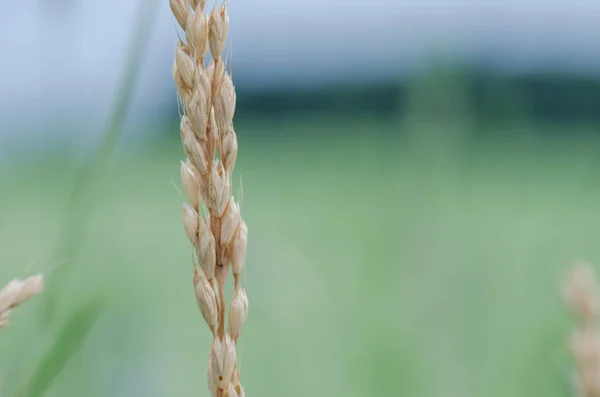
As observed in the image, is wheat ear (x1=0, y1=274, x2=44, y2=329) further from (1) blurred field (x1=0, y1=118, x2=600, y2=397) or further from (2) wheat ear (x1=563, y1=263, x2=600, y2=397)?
(2) wheat ear (x1=563, y1=263, x2=600, y2=397)

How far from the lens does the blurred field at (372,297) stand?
0.82m

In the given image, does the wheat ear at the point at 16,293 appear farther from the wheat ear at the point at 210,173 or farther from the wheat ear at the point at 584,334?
the wheat ear at the point at 584,334

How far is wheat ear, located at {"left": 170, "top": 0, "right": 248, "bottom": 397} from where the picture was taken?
221 millimetres

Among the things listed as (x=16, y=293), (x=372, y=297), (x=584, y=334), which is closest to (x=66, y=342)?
(x=16, y=293)

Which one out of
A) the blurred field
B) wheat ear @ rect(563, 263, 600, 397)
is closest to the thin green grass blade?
the blurred field

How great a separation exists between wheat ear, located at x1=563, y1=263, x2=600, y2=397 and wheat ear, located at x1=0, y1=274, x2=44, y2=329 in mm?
162

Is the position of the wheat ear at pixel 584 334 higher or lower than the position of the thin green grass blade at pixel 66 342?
higher

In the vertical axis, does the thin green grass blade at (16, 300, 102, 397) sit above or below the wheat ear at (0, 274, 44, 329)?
below

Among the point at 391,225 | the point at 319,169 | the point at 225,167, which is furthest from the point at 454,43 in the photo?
the point at 319,169

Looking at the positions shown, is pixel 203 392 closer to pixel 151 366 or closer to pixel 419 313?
pixel 151 366

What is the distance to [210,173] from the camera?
0.74 ft

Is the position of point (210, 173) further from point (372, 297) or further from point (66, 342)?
point (372, 297)

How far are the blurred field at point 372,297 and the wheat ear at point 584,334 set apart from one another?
0.33 feet

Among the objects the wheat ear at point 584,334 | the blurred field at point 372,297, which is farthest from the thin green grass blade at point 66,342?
the wheat ear at point 584,334
